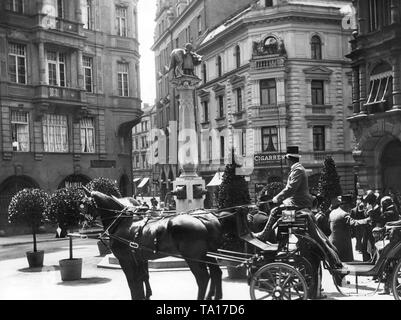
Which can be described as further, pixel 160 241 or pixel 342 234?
pixel 342 234

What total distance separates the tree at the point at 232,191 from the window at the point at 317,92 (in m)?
5.35

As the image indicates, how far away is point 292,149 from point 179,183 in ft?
23.0

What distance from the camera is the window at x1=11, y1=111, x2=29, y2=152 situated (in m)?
20.5

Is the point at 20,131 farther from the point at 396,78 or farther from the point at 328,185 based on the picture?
the point at 396,78

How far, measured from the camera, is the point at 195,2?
15383mm

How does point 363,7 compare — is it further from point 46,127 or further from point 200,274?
point 200,274

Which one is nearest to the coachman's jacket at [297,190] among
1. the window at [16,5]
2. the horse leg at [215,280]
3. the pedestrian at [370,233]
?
the horse leg at [215,280]

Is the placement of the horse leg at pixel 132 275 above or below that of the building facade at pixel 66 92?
below

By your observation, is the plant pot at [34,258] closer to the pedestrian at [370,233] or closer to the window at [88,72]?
the window at [88,72]

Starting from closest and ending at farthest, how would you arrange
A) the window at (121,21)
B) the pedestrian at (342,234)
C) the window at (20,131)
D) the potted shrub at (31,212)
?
the pedestrian at (342,234), the window at (121,21), the potted shrub at (31,212), the window at (20,131)

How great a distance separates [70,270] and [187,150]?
207 inches

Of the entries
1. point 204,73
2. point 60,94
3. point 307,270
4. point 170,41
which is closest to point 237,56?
point 204,73

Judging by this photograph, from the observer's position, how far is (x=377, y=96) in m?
21.5

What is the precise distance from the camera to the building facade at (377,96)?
64.2 ft
